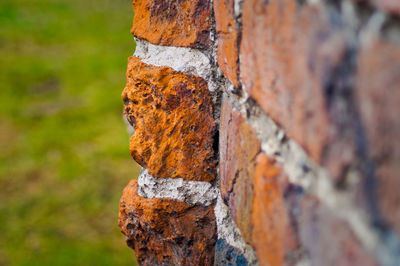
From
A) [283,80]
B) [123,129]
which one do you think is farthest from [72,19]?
[283,80]

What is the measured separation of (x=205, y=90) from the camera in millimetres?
556

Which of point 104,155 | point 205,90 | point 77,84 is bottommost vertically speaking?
point 104,155

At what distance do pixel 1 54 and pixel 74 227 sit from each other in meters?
2.70

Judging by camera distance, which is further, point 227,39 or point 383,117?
point 227,39

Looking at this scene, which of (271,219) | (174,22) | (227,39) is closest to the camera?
(271,219)

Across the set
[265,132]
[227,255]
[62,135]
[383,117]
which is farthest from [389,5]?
[62,135]

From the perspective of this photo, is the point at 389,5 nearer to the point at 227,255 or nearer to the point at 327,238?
the point at 327,238

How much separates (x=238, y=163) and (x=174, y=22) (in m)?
0.26

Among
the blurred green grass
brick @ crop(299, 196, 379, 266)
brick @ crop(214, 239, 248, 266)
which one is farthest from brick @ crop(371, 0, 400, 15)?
the blurred green grass

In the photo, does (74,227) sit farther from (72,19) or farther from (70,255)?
(72,19)

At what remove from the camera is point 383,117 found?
7.7 inches

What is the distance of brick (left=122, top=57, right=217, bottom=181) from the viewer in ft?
1.84

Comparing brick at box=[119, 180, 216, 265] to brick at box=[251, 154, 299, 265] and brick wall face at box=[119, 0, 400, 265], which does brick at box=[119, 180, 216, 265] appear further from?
brick at box=[251, 154, 299, 265]

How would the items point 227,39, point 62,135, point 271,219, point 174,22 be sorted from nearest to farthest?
point 271,219 → point 227,39 → point 174,22 → point 62,135
